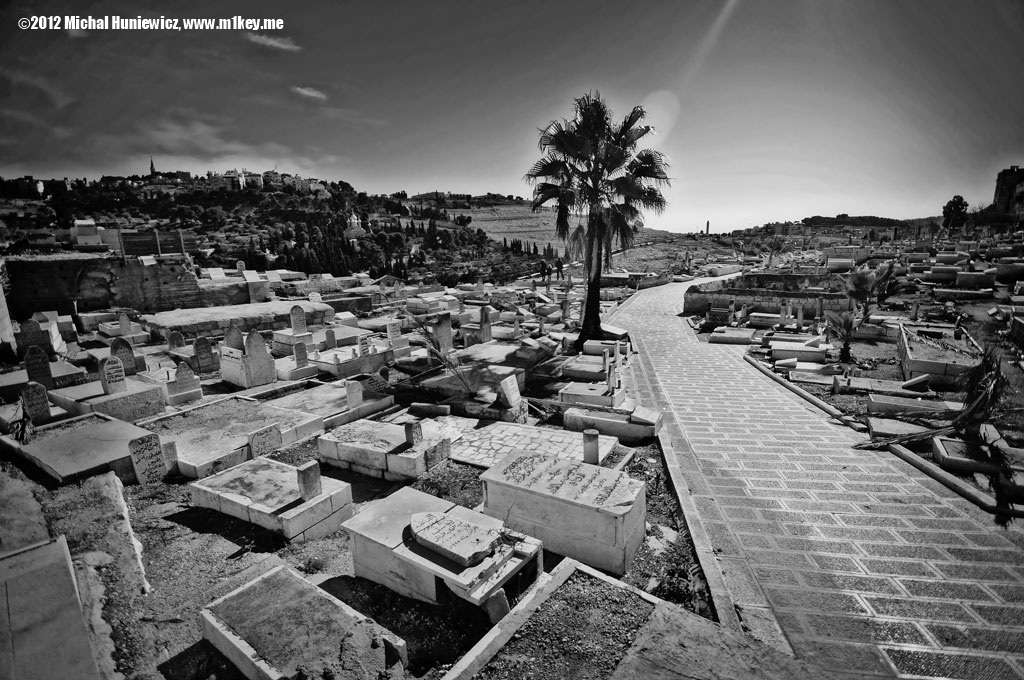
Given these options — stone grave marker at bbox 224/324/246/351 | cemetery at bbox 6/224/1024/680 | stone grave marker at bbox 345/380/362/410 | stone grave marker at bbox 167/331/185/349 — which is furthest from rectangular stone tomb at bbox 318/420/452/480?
stone grave marker at bbox 167/331/185/349

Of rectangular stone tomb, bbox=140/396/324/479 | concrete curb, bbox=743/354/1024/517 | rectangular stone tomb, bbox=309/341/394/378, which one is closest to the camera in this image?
concrete curb, bbox=743/354/1024/517

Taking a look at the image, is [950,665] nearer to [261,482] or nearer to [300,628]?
[300,628]

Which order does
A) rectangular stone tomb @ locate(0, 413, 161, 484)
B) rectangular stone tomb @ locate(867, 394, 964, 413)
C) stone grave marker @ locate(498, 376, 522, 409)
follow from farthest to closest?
stone grave marker @ locate(498, 376, 522, 409) < rectangular stone tomb @ locate(867, 394, 964, 413) < rectangular stone tomb @ locate(0, 413, 161, 484)

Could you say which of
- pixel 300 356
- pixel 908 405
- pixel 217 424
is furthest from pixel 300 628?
pixel 908 405

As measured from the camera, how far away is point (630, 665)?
3545 millimetres

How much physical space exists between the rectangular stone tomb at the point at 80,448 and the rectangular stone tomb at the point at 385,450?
9.61 feet

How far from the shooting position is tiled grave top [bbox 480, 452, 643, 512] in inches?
215

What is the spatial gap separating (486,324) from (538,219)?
11472cm

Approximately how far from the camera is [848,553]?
5309mm

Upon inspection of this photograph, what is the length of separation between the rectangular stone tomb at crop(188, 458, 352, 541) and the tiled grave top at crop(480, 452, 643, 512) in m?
2.23


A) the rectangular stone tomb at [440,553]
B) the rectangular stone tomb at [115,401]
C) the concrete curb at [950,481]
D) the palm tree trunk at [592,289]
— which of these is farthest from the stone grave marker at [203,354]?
the concrete curb at [950,481]

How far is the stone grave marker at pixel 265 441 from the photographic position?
8.08 metres

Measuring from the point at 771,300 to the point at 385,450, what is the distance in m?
21.4

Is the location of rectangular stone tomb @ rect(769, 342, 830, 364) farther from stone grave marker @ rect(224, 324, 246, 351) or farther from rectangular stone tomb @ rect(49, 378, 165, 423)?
rectangular stone tomb @ rect(49, 378, 165, 423)
